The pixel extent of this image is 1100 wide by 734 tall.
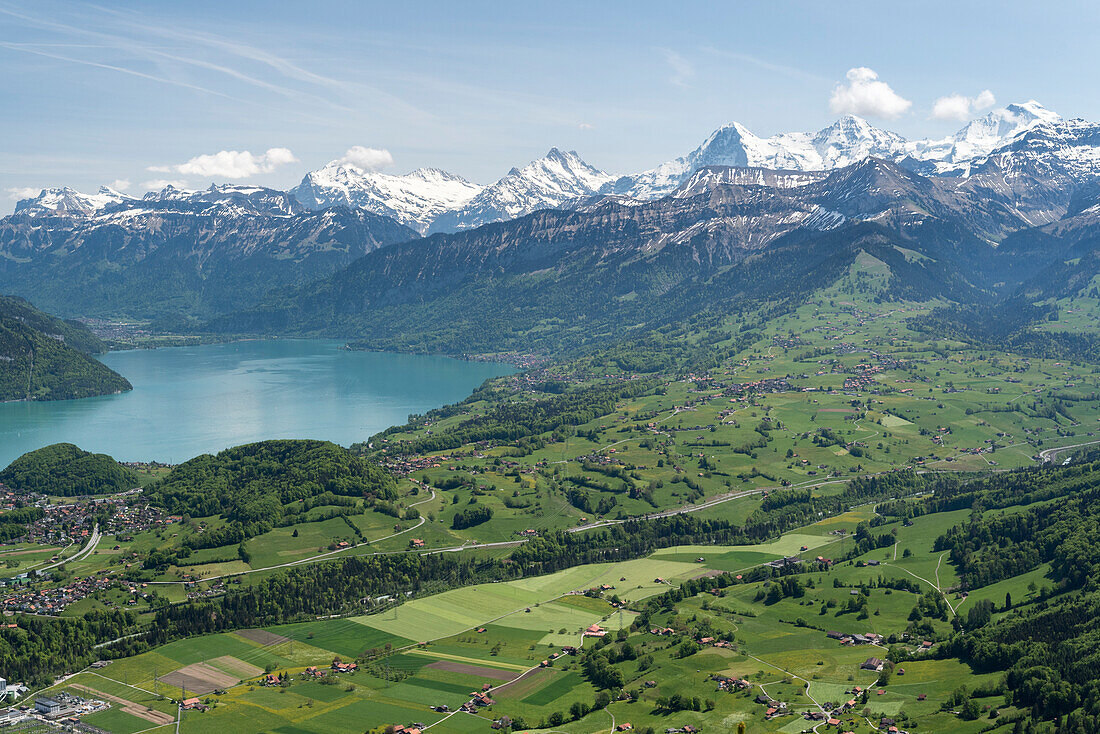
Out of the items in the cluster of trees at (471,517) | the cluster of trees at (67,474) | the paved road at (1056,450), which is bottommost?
the cluster of trees at (471,517)

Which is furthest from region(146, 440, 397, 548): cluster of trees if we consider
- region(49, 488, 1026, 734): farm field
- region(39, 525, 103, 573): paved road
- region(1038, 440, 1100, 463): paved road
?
region(1038, 440, 1100, 463): paved road

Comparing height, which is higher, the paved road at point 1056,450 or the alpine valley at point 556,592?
the paved road at point 1056,450

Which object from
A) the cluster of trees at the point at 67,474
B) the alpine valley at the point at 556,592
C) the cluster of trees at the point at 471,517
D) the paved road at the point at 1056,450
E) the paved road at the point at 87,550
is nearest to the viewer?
the alpine valley at the point at 556,592

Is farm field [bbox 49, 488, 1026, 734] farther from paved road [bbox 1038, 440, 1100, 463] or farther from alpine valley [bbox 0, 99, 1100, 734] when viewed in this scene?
paved road [bbox 1038, 440, 1100, 463]

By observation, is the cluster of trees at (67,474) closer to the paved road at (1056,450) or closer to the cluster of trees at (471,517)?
the cluster of trees at (471,517)

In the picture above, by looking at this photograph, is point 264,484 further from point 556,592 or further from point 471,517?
point 556,592

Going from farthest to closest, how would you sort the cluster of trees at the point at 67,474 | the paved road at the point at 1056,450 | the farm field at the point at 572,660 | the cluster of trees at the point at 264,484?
the paved road at the point at 1056,450, the cluster of trees at the point at 67,474, the cluster of trees at the point at 264,484, the farm field at the point at 572,660

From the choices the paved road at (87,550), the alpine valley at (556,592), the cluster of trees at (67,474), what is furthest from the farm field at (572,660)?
the cluster of trees at (67,474)
